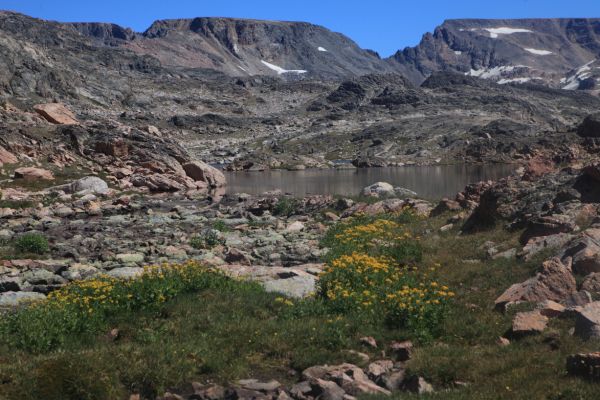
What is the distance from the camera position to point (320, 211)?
32188mm

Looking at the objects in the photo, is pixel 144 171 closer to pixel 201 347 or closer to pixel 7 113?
pixel 7 113

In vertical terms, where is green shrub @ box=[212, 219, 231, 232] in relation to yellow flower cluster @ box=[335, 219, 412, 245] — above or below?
below

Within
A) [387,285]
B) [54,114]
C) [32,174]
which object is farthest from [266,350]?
[54,114]

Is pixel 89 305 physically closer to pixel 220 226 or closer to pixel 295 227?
pixel 220 226

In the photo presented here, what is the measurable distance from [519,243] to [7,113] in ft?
168

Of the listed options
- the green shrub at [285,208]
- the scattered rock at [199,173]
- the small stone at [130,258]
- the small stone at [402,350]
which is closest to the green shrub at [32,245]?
the small stone at [130,258]

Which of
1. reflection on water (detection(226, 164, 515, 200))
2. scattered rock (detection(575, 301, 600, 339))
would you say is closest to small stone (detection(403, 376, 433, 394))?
scattered rock (detection(575, 301, 600, 339))

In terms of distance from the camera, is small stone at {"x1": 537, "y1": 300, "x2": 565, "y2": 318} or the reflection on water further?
the reflection on water

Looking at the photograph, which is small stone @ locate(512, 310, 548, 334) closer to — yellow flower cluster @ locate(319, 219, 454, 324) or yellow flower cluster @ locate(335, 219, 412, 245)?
yellow flower cluster @ locate(319, 219, 454, 324)

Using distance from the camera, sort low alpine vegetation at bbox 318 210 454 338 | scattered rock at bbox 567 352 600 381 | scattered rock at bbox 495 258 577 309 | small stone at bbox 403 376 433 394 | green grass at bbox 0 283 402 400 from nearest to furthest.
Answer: scattered rock at bbox 567 352 600 381, green grass at bbox 0 283 402 400, small stone at bbox 403 376 433 394, low alpine vegetation at bbox 318 210 454 338, scattered rock at bbox 495 258 577 309

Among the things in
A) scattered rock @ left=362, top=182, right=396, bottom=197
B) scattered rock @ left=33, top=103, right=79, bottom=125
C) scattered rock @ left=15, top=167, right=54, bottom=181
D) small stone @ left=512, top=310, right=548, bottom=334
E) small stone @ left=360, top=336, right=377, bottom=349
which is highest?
scattered rock @ left=33, top=103, right=79, bottom=125

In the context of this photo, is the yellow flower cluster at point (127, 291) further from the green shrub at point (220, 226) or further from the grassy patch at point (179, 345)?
the green shrub at point (220, 226)

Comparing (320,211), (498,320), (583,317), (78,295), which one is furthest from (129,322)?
(320,211)

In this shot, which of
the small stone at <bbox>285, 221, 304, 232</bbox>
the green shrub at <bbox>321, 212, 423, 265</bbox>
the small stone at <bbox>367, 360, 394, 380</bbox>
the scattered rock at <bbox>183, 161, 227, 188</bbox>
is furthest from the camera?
the scattered rock at <bbox>183, 161, 227, 188</bbox>
